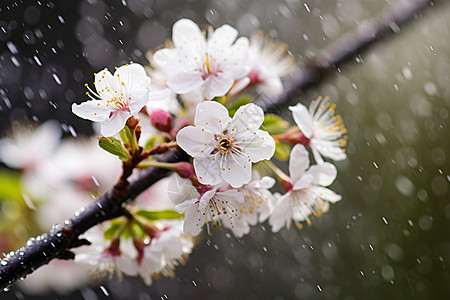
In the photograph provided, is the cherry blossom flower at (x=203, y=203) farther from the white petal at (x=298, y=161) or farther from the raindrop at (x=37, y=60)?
the raindrop at (x=37, y=60)

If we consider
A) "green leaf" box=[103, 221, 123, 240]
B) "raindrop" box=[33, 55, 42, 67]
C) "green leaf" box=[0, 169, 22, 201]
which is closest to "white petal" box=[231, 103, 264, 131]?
"green leaf" box=[103, 221, 123, 240]

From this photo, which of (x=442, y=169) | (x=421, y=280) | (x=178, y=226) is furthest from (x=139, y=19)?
(x=178, y=226)

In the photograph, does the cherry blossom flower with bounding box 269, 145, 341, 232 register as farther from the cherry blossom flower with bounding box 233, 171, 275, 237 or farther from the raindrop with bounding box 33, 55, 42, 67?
the raindrop with bounding box 33, 55, 42, 67

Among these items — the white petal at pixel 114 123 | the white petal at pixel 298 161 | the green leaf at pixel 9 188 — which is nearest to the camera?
the white petal at pixel 114 123

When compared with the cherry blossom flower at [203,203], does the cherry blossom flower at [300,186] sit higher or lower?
lower

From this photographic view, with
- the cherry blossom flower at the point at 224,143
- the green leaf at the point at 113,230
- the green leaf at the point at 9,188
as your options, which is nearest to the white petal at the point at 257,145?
the cherry blossom flower at the point at 224,143

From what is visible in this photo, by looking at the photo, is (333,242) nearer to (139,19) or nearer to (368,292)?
(368,292)
